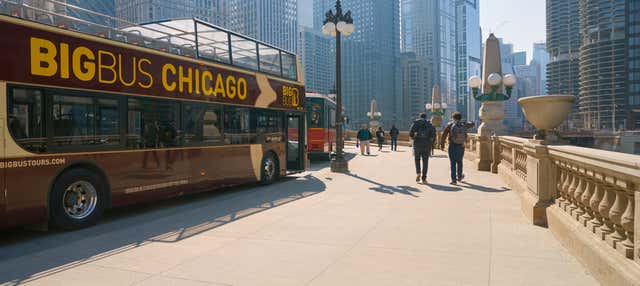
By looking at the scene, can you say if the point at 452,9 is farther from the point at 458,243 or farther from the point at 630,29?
the point at 458,243

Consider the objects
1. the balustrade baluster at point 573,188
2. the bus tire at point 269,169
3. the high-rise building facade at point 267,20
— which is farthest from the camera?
the high-rise building facade at point 267,20

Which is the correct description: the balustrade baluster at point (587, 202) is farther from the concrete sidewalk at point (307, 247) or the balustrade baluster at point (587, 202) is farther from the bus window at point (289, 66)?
→ the bus window at point (289, 66)

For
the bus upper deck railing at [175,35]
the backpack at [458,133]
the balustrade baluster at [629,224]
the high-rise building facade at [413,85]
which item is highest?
the high-rise building facade at [413,85]

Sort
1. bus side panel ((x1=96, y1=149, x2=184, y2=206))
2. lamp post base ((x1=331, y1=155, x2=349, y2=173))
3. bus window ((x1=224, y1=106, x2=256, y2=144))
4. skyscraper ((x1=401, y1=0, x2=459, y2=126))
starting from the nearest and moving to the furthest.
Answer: bus side panel ((x1=96, y1=149, x2=184, y2=206)) < bus window ((x1=224, y1=106, x2=256, y2=144)) < lamp post base ((x1=331, y1=155, x2=349, y2=173)) < skyscraper ((x1=401, y1=0, x2=459, y2=126))

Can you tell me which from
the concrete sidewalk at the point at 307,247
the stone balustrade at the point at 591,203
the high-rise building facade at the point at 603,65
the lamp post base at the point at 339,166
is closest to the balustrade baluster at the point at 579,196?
the stone balustrade at the point at 591,203

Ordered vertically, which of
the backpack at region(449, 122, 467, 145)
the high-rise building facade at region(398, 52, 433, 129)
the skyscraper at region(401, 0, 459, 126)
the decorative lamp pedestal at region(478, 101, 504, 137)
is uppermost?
the skyscraper at region(401, 0, 459, 126)

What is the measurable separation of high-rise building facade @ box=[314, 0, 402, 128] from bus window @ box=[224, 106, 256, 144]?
126391 mm

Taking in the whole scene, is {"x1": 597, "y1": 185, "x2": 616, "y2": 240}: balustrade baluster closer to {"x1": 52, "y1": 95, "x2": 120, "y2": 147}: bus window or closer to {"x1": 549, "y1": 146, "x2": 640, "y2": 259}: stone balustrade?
{"x1": 549, "y1": 146, "x2": 640, "y2": 259}: stone balustrade

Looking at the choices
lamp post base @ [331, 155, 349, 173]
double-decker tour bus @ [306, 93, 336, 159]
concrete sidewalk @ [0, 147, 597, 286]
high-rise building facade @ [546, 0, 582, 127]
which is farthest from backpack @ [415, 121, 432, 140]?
high-rise building facade @ [546, 0, 582, 127]

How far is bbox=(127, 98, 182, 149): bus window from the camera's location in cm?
774

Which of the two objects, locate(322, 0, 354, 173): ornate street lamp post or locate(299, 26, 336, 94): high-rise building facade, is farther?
locate(299, 26, 336, 94): high-rise building facade

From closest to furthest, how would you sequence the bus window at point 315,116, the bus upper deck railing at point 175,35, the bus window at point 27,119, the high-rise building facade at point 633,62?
1. the bus window at point 27,119
2. the bus upper deck railing at point 175,35
3. the bus window at point 315,116
4. the high-rise building facade at point 633,62

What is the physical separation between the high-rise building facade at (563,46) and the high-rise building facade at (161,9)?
135m

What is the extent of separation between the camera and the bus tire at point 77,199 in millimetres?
6430
